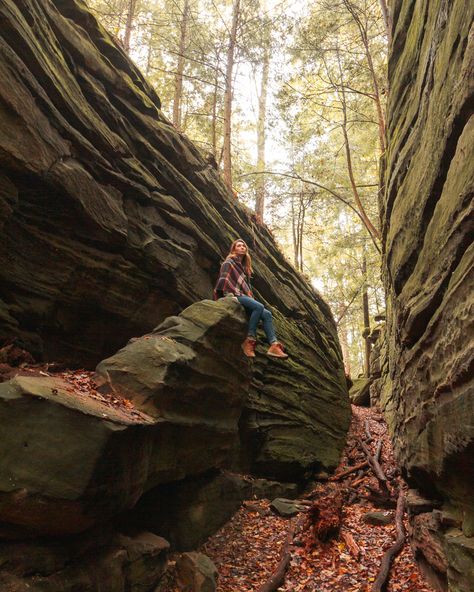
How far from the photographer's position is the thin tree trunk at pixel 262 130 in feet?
63.2

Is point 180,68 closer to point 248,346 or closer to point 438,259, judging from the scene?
point 248,346

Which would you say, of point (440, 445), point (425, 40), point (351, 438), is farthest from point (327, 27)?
point (440, 445)

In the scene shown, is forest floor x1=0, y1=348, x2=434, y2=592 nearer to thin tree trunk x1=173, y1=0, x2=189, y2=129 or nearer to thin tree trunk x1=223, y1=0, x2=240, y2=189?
thin tree trunk x1=223, y1=0, x2=240, y2=189

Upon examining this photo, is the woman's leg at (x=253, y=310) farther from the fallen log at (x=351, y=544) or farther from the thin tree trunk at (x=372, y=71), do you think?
the thin tree trunk at (x=372, y=71)

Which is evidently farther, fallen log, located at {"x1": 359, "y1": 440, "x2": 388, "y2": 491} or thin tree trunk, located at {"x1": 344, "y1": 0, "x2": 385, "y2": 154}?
thin tree trunk, located at {"x1": 344, "y1": 0, "x2": 385, "y2": 154}

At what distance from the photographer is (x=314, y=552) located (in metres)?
7.74

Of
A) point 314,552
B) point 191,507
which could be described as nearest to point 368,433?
point 314,552

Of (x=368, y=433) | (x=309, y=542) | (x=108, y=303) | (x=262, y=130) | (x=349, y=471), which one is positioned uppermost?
(x=262, y=130)

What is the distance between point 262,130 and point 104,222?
58.7ft

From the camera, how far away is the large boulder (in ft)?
15.5

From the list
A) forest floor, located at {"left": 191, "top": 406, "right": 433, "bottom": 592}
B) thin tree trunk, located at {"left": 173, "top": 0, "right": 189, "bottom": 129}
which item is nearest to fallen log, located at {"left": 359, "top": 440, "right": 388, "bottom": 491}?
forest floor, located at {"left": 191, "top": 406, "right": 433, "bottom": 592}

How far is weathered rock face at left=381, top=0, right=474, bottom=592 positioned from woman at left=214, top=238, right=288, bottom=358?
2.85 meters

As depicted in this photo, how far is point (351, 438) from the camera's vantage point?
1438 centimetres

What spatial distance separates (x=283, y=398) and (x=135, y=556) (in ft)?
22.6
